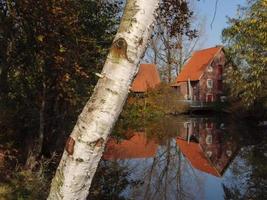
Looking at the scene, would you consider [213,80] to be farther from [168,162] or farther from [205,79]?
[168,162]

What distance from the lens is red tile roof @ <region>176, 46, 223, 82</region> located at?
6350cm

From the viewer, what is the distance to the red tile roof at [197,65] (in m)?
63.5

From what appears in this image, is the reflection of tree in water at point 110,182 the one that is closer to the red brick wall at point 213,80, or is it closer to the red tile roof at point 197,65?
the red brick wall at point 213,80

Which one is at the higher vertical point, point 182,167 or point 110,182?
point 182,167

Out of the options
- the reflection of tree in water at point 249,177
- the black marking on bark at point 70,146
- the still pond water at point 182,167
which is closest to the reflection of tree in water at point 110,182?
the still pond water at point 182,167

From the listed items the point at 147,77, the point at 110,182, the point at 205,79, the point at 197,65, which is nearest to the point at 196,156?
the point at 110,182

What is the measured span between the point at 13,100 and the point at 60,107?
134 cm

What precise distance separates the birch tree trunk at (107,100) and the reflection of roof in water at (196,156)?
53.9 feet

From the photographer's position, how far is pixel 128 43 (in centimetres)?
224

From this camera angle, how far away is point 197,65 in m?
65.0

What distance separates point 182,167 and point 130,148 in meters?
4.40

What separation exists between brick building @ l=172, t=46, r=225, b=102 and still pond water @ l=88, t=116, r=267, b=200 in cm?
3340

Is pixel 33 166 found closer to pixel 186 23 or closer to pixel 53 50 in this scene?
pixel 53 50

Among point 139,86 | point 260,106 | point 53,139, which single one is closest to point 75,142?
A: point 53,139
